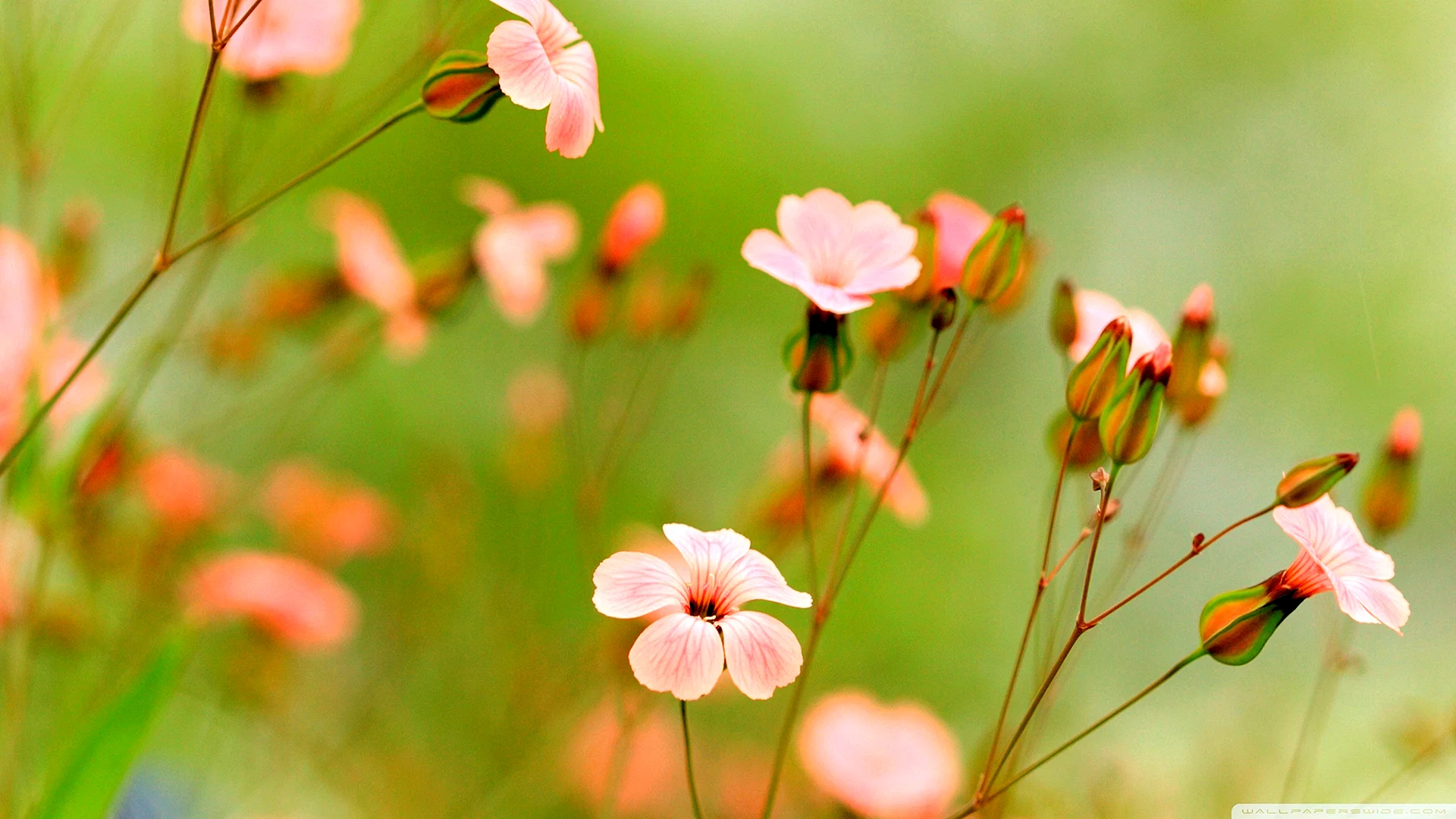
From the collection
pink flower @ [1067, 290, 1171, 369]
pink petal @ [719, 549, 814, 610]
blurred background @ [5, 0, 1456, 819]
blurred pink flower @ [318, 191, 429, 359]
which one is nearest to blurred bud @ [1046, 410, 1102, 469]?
pink flower @ [1067, 290, 1171, 369]

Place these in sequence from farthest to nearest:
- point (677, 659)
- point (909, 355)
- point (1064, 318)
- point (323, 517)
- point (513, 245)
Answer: point (909, 355) → point (323, 517) → point (513, 245) → point (1064, 318) → point (677, 659)

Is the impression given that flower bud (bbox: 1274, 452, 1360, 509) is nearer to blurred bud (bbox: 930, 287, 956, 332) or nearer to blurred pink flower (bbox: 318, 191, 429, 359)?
blurred bud (bbox: 930, 287, 956, 332)

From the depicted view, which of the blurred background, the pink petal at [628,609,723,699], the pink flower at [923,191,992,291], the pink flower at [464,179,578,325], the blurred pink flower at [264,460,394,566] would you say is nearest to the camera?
the pink petal at [628,609,723,699]

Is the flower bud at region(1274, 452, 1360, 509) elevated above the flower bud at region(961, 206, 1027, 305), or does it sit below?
below

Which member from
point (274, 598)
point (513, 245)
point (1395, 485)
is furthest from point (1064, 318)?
point (274, 598)

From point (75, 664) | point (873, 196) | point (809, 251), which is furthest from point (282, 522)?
point (873, 196)

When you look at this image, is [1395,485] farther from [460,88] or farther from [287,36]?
[287,36]

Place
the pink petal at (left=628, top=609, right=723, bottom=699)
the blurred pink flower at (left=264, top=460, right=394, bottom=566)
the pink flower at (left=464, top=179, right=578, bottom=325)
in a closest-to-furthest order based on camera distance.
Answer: the pink petal at (left=628, top=609, right=723, bottom=699), the pink flower at (left=464, top=179, right=578, bottom=325), the blurred pink flower at (left=264, top=460, right=394, bottom=566)
